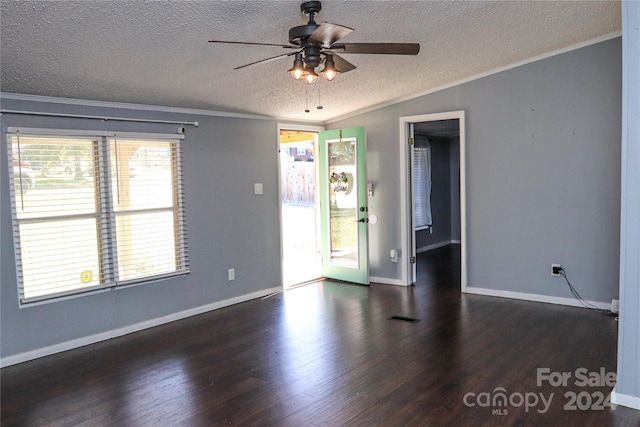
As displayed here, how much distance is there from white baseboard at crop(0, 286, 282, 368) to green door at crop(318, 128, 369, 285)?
1125mm

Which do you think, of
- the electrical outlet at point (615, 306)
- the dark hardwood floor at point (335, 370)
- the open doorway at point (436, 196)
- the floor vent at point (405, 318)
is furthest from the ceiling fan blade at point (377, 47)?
the open doorway at point (436, 196)

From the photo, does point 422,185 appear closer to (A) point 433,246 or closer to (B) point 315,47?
(A) point 433,246

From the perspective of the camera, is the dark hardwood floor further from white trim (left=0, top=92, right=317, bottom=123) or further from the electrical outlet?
white trim (left=0, top=92, right=317, bottom=123)

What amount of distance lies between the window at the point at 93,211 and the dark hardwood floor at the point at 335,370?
62 cm

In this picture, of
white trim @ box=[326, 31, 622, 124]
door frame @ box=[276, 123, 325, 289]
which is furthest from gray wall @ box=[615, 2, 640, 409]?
door frame @ box=[276, 123, 325, 289]

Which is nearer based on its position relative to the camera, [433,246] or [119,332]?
[119,332]

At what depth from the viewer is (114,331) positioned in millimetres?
4355

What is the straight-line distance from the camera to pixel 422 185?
8.48 metres

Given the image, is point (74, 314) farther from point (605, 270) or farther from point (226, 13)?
point (605, 270)

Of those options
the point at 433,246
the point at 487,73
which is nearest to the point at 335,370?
the point at 487,73

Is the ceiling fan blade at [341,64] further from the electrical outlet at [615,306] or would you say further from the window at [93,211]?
the electrical outlet at [615,306]

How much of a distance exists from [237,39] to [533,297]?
4063 mm

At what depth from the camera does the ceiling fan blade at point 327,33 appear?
2.42m

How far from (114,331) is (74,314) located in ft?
1.35
